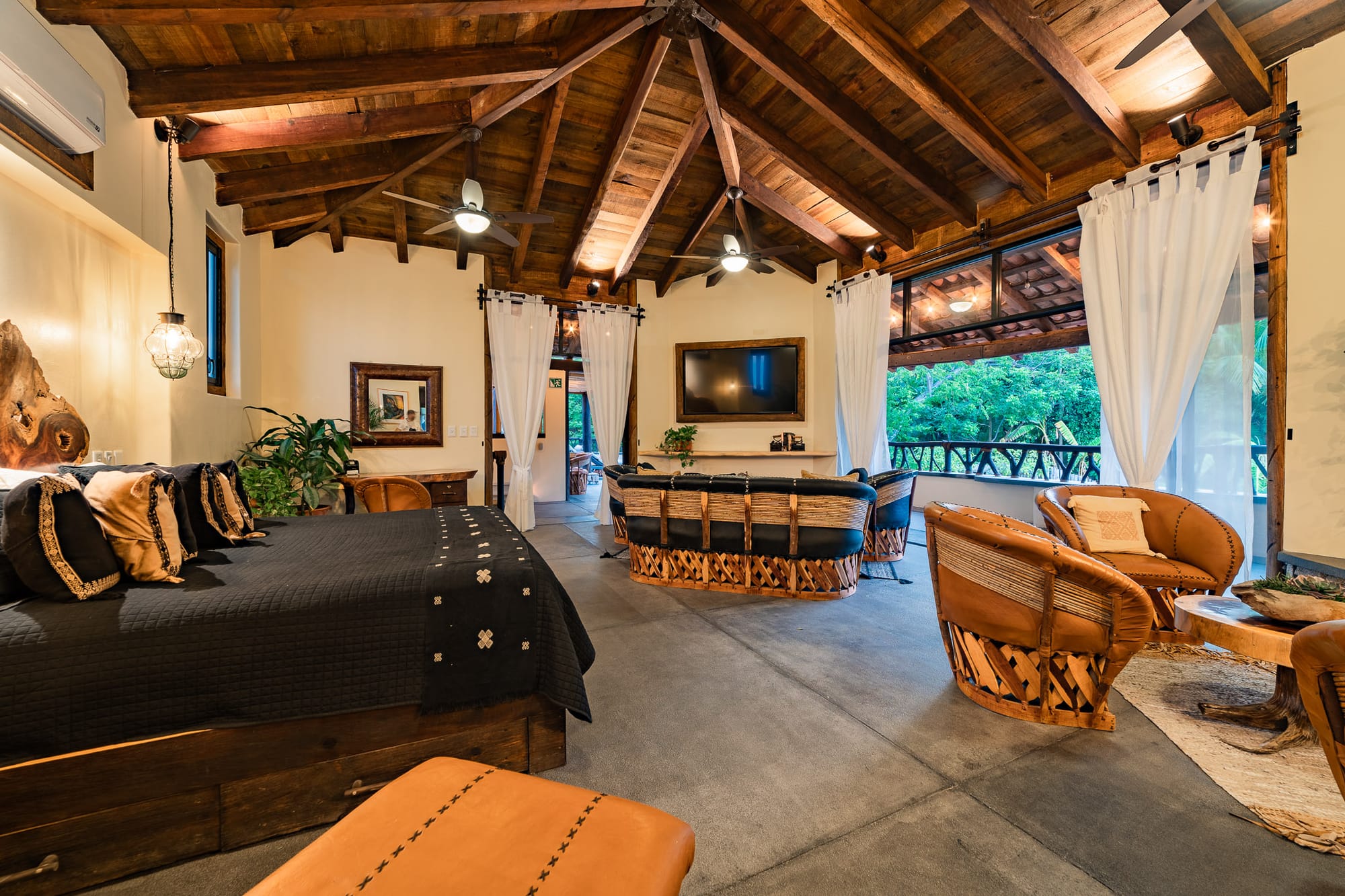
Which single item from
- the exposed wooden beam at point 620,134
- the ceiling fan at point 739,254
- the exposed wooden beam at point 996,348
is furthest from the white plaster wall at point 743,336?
the ceiling fan at point 739,254

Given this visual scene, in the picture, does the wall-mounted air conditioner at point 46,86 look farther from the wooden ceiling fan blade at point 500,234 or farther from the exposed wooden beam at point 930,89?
the exposed wooden beam at point 930,89

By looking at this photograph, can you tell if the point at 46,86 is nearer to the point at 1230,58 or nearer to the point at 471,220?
the point at 471,220

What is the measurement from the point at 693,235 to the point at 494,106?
8.78ft

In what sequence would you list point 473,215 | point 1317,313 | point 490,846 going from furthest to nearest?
point 473,215 → point 1317,313 → point 490,846

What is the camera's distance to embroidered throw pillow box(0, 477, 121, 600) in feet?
4.39

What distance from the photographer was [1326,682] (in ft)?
3.51

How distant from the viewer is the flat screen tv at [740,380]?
256 inches

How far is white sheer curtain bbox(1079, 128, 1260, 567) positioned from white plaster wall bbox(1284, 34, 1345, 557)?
0.57 ft

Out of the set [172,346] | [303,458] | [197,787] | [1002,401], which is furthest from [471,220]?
[1002,401]

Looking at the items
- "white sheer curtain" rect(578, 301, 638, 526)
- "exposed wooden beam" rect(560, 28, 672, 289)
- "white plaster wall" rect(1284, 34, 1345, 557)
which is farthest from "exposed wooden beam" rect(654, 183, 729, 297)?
"white plaster wall" rect(1284, 34, 1345, 557)

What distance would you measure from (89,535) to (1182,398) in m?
5.18

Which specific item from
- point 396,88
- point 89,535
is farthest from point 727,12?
point 89,535

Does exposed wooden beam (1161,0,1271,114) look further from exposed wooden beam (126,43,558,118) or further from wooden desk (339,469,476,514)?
wooden desk (339,469,476,514)

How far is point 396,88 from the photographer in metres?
3.15
